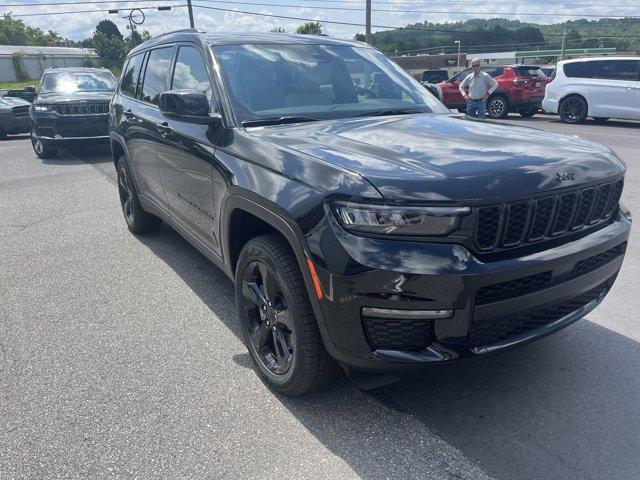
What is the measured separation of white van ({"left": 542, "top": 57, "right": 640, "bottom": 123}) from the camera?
45.9ft

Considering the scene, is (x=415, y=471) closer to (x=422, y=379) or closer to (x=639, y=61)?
(x=422, y=379)

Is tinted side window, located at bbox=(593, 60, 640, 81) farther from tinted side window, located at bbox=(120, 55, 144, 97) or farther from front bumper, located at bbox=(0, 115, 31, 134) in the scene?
front bumper, located at bbox=(0, 115, 31, 134)

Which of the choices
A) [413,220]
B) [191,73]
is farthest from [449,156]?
[191,73]

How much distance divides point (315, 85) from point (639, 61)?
13.7 meters

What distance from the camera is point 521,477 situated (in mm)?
2252

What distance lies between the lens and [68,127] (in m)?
10.6

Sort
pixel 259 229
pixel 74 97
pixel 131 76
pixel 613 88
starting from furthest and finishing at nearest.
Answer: pixel 613 88
pixel 74 97
pixel 131 76
pixel 259 229

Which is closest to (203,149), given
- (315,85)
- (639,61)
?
(315,85)

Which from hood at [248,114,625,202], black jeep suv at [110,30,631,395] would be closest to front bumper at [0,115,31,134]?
black jeep suv at [110,30,631,395]

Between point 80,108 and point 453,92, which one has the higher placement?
point 80,108

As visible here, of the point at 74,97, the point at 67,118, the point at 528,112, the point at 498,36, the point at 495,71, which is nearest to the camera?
the point at 67,118

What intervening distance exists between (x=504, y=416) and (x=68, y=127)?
1040 centimetres

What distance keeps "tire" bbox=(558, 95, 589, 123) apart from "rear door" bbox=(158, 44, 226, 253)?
554 inches

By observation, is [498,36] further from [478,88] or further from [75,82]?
[75,82]
